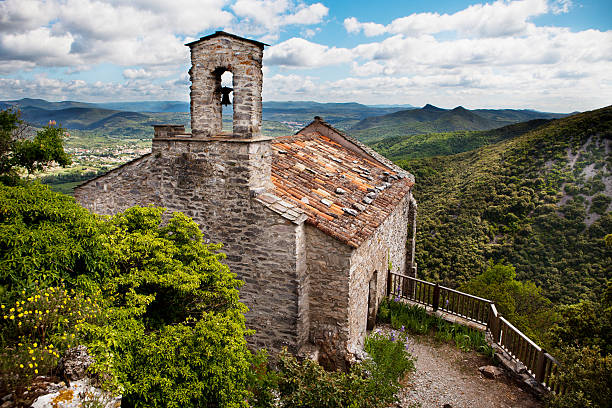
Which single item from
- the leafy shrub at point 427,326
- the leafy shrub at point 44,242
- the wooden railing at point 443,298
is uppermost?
the leafy shrub at point 44,242

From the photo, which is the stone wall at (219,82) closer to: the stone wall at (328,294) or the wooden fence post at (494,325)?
the stone wall at (328,294)

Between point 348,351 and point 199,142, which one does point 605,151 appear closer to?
point 348,351

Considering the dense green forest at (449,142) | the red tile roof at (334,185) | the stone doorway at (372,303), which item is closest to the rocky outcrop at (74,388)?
the red tile roof at (334,185)

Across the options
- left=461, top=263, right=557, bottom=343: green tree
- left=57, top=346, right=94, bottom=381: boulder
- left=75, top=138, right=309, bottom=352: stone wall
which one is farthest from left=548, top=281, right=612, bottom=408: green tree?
left=57, top=346, right=94, bottom=381: boulder

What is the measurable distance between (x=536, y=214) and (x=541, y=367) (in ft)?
78.8

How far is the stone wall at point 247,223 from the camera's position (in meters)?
8.73

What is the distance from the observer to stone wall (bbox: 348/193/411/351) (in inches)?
371

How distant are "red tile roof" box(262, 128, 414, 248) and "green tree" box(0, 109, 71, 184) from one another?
7.52 m

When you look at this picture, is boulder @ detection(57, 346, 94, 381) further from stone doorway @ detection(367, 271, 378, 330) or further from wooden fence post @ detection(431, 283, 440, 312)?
wooden fence post @ detection(431, 283, 440, 312)

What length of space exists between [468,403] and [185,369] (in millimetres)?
7000

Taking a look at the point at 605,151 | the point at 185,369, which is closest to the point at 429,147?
the point at 605,151

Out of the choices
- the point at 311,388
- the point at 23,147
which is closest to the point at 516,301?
the point at 311,388

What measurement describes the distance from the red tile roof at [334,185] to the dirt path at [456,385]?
406 cm

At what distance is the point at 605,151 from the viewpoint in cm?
3231
